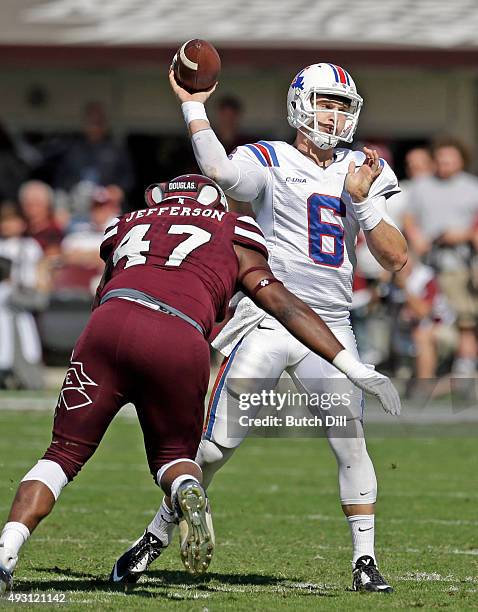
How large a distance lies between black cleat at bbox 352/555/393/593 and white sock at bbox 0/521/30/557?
1.41 meters

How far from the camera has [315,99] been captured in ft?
19.7

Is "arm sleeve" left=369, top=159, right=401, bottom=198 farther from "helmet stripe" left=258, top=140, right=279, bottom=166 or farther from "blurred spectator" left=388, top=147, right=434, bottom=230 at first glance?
"blurred spectator" left=388, top=147, right=434, bottom=230

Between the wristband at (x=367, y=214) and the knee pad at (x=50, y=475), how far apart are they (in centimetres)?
157

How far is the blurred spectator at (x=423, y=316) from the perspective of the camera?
43.4 ft

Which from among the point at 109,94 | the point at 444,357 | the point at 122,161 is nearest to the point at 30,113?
the point at 109,94

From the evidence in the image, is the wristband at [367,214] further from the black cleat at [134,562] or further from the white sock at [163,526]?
the black cleat at [134,562]

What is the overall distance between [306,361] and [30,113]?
41.0 ft

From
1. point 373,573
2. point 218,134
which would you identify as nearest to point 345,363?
point 373,573

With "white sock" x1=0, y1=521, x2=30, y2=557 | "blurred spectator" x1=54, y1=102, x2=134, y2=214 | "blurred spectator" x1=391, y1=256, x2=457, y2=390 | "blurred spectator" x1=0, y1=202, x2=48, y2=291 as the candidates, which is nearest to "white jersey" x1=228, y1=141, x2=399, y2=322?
"white sock" x1=0, y1=521, x2=30, y2=557

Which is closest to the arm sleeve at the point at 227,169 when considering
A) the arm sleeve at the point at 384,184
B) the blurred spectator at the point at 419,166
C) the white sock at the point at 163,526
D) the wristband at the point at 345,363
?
the arm sleeve at the point at 384,184

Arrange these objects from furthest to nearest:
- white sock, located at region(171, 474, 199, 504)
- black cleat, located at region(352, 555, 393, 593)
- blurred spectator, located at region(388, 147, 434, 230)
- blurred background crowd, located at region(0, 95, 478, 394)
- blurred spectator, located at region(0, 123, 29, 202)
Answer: blurred spectator, located at region(0, 123, 29, 202) < blurred spectator, located at region(388, 147, 434, 230) < blurred background crowd, located at region(0, 95, 478, 394) < black cleat, located at region(352, 555, 393, 593) < white sock, located at region(171, 474, 199, 504)

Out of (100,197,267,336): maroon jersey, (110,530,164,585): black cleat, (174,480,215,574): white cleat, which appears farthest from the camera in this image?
(110,530,164,585): black cleat

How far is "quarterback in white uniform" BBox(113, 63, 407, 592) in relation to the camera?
5.72 m

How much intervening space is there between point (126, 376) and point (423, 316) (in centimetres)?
→ 851
